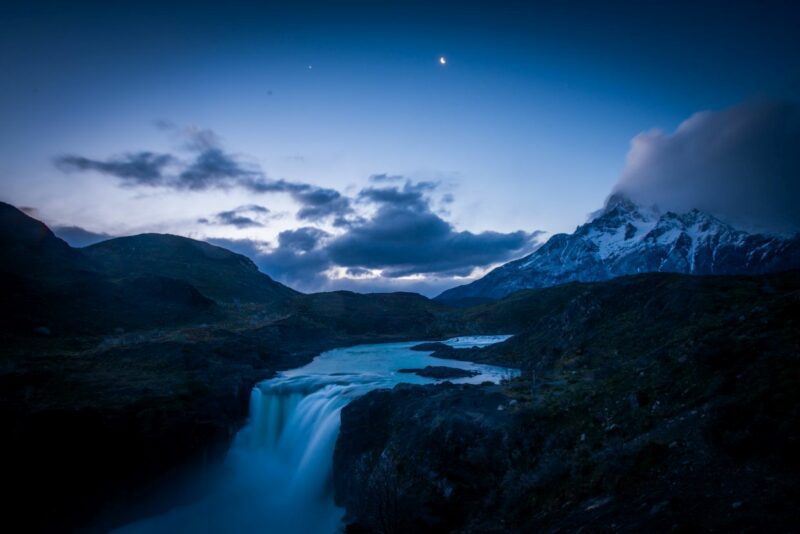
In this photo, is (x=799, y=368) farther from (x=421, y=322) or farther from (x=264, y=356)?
(x=421, y=322)

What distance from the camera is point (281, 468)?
33469 mm

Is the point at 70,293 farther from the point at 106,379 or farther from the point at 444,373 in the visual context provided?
the point at 444,373

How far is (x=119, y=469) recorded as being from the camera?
90.1ft

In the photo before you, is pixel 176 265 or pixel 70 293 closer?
pixel 70 293

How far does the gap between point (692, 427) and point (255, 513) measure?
2883cm

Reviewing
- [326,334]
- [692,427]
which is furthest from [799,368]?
[326,334]

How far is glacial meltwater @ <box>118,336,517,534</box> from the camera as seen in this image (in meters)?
26.9

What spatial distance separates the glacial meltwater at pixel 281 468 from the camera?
26877 millimetres

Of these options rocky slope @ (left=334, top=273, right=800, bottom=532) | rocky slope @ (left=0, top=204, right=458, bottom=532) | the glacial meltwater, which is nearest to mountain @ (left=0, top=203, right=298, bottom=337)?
rocky slope @ (left=0, top=204, right=458, bottom=532)

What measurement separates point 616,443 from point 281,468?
28188mm

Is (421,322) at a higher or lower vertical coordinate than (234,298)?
lower

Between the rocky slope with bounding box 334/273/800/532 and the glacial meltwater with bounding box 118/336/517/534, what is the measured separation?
10.7 feet

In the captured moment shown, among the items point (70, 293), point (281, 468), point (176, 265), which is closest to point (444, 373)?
point (281, 468)

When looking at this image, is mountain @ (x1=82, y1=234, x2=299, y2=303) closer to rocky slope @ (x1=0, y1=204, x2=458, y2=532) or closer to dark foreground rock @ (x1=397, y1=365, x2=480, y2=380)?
rocky slope @ (x1=0, y1=204, x2=458, y2=532)
